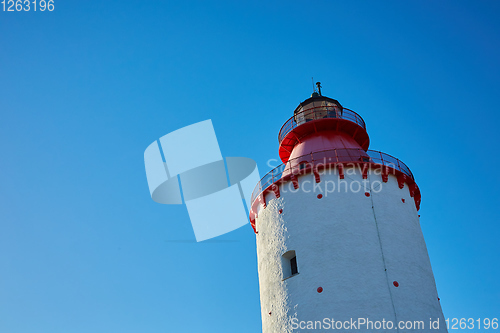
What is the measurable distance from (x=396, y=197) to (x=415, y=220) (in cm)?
140

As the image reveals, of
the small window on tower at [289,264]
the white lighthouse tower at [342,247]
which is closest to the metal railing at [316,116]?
the white lighthouse tower at [342,247]

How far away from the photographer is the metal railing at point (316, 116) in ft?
80.6

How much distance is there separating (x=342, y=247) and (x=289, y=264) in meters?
2.64

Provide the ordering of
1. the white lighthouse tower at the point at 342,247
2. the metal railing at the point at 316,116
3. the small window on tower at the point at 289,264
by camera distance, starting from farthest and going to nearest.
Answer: the metal railing at the point at 316,116
the small window on tower at the point at 289,264
the white lighthouse tower at the point at 342,247

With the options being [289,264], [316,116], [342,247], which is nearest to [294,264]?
[289,264]

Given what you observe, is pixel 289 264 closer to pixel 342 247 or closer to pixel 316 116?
pixel 342 247

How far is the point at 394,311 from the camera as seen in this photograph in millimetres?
17219

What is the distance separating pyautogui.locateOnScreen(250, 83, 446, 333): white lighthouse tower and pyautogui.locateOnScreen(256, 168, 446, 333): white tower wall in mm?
Result: 39

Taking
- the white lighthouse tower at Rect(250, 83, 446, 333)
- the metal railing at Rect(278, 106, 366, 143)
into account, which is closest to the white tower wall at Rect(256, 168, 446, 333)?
the white lighthouse tower at Rect(250, 83, 446, 333)

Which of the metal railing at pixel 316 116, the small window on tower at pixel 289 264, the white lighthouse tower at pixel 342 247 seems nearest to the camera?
the white lighthouse tower at pixel 342 247

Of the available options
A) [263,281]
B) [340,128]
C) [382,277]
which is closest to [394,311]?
[382,277]

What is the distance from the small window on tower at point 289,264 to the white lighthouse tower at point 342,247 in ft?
0.14

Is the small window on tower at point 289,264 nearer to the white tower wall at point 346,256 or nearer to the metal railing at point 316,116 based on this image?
the white tower wall at point 346,256

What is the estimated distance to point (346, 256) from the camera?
60.4 ft
